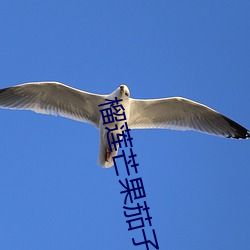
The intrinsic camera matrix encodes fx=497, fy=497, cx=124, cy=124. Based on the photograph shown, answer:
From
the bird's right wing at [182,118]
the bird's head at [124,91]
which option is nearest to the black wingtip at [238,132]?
the bird's right wing at [182,118]

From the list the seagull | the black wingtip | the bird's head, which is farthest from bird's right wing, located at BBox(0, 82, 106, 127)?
the black wingtip

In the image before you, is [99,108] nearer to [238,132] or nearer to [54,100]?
[54,100]

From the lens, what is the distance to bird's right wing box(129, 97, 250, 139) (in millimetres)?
6957

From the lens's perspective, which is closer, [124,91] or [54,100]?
[124,91]

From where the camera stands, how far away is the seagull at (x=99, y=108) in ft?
22.1

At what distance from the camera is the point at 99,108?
6844 millimetres

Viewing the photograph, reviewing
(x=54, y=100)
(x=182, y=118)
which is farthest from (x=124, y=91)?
(x=182, y=118)

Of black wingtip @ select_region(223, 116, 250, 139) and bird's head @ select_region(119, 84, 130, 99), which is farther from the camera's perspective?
black wingtip @ select_region(223, 116, 250, 139)

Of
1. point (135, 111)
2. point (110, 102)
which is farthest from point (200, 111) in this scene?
point (110, 102)

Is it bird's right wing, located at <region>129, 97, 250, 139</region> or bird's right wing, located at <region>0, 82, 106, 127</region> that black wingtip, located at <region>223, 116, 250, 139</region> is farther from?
bird's right wing, located at <region>0, 82, 106, 127</region>

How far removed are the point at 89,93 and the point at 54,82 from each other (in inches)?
19.4

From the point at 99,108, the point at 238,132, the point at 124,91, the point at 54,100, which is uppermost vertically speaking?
the point at 54,100

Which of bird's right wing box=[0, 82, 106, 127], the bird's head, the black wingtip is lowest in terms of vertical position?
the black wingtip

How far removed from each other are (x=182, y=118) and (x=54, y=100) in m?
1.86
